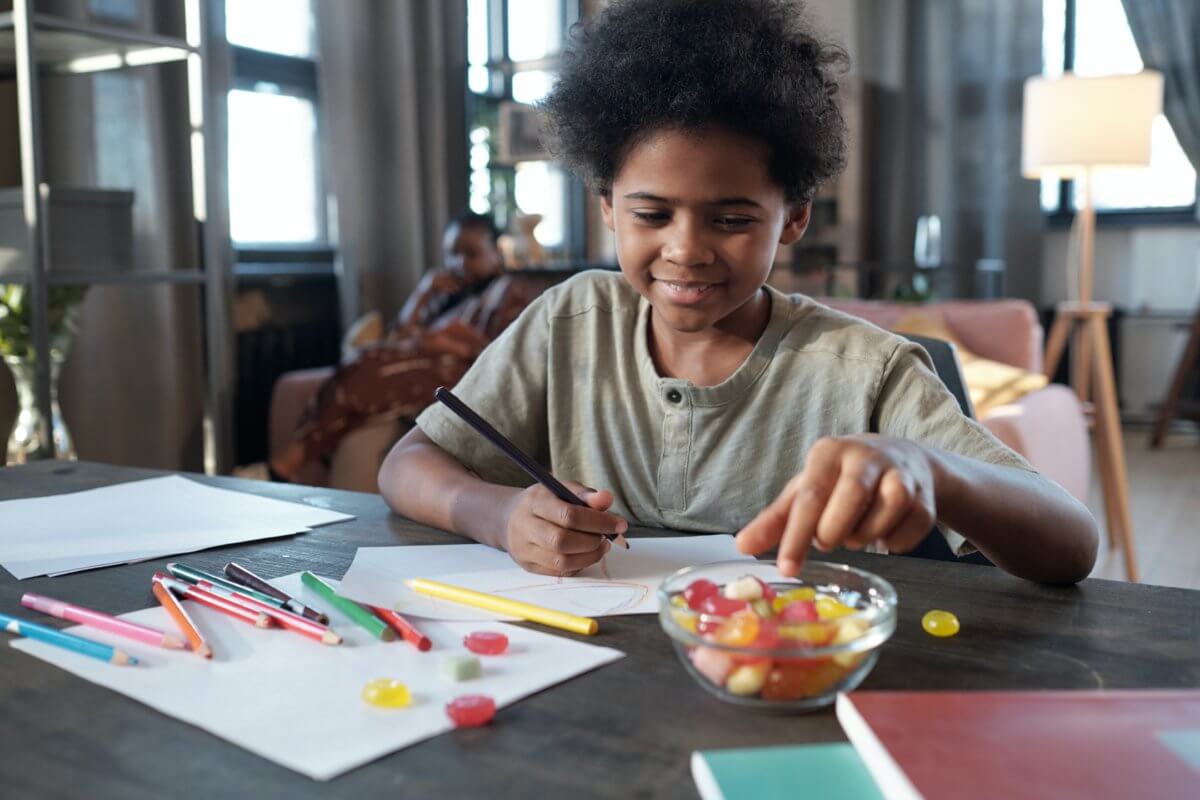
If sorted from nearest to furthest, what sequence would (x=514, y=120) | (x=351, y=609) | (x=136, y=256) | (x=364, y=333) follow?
(x=351, y=609) → (x=136, y=256) → (x=364, y=333) → (x=514, y=120)

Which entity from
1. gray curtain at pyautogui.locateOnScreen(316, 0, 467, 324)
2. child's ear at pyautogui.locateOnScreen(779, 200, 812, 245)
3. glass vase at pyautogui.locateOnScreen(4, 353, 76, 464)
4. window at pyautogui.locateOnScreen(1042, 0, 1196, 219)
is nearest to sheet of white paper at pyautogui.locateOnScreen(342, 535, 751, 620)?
child's ear at pyautogui.locateOnScreen(779, 200, 812, 245)

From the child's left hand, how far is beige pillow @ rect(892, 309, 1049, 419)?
6.46 feet

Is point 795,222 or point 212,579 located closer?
point 212,579

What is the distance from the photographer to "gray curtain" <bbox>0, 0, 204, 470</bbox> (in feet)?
9.83

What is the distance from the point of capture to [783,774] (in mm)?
459

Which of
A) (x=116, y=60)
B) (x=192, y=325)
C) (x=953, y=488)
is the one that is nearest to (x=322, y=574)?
(x=953, y=488)

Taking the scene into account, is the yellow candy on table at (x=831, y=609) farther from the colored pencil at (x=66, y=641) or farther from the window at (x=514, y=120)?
the window at (x=514, y=120)

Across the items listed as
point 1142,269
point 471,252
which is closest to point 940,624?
point 471,252

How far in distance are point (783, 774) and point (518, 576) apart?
373mm

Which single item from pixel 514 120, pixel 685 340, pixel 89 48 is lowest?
pixel 685 340

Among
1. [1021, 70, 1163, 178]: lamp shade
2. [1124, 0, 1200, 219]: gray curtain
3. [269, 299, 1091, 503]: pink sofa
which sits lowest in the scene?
[269, 299, 1091, 503]: pink sofa

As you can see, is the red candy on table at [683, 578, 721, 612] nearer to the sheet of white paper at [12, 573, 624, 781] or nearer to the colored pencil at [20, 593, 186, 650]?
the sheet of white paper at [12, 573, 624, 781]

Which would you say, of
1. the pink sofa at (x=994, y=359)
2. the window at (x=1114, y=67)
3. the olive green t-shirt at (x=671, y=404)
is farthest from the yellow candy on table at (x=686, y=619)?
the window at (x=1114, y=67)

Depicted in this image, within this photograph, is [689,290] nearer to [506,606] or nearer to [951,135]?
[506,606]
